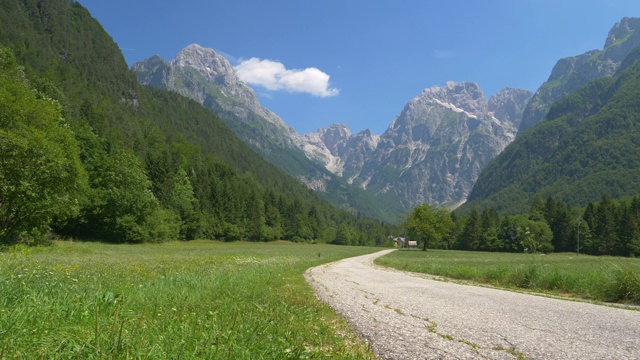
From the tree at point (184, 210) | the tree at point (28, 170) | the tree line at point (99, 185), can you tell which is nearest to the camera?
the tree at point (28, 170)

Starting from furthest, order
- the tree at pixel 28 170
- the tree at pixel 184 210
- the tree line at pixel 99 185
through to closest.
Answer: the tree at pixel 184 210 → the tree line at pixel 99 185 → the tree at pixel 28 170

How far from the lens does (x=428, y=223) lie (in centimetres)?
9750

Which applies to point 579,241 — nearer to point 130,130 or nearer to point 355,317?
point 355,317

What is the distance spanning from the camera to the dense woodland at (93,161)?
29.3 metres

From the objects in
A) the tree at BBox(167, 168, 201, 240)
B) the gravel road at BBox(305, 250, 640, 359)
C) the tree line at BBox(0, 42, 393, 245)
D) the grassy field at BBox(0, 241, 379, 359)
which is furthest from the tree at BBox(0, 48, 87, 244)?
the tree at BBox(167, 168, 201, 240)

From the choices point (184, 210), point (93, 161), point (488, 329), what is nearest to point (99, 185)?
point (93, 161)

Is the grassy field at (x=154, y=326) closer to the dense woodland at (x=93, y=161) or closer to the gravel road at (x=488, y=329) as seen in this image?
the gravel road at (x=488, y=329)

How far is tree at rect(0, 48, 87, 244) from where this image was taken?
85.5ft

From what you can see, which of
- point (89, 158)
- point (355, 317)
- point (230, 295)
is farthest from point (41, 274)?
point (89, 158)

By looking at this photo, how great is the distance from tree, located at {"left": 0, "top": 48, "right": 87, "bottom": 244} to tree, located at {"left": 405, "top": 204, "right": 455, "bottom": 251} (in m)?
80.4

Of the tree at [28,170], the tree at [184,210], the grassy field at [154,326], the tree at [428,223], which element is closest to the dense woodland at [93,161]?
the tree at [28,170]

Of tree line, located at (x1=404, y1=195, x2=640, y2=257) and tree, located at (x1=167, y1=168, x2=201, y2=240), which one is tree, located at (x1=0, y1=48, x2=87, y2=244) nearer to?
tree, located at (x1=167, y1=168, x2=201, y2=240)

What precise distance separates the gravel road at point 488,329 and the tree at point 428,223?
86.8 m

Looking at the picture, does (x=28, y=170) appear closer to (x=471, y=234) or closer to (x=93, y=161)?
(x=93, y=161)
